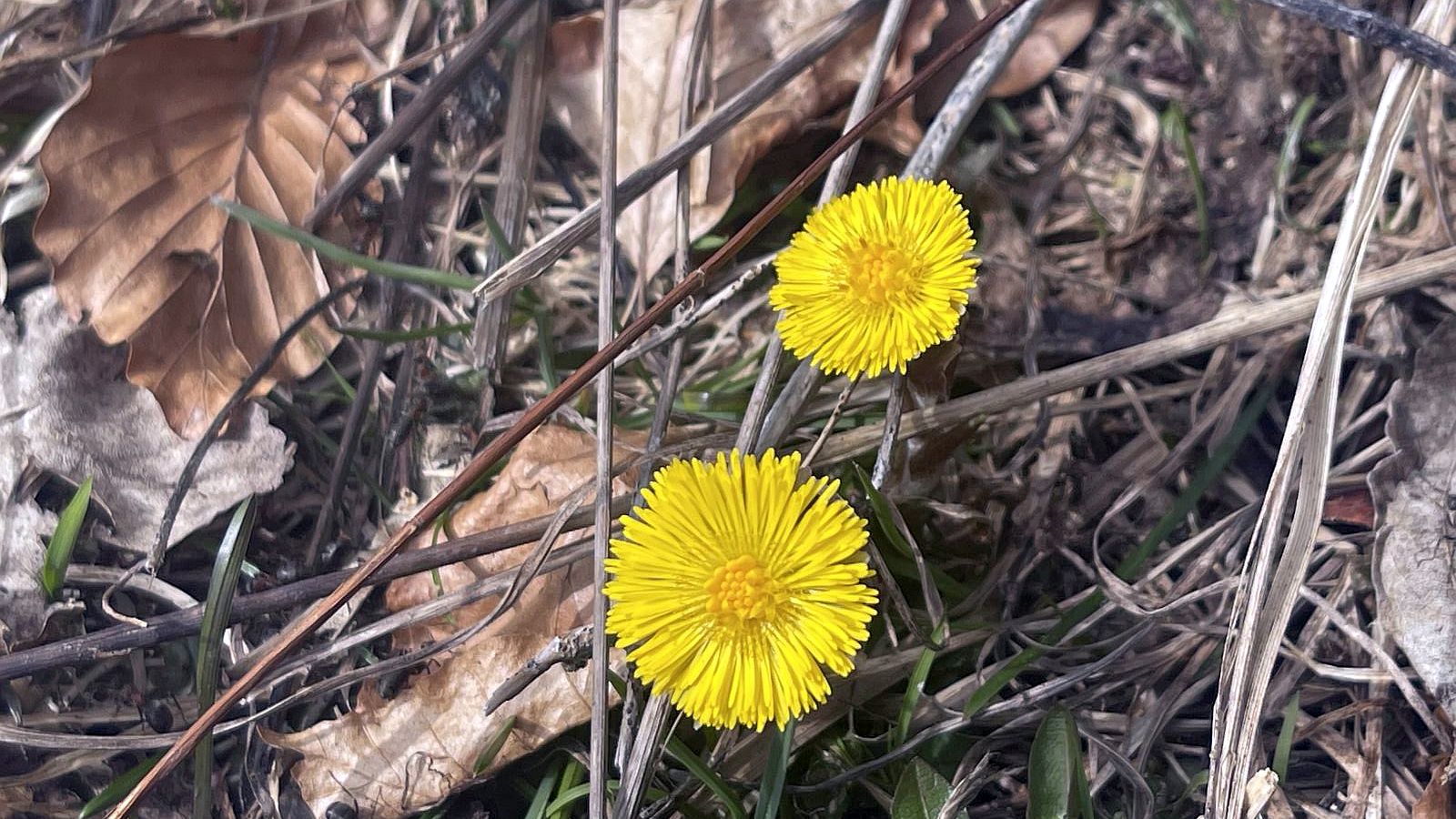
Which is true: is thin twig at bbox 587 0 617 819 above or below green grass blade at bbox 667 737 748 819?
above

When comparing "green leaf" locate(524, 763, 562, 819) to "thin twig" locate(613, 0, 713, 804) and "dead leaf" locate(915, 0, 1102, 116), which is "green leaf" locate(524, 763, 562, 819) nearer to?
"thin twig" locate(613, 0, 713, 804)

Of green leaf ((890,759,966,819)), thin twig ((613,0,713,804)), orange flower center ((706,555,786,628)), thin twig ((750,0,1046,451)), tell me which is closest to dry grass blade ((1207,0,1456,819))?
green leaf ((890,759,966,819))

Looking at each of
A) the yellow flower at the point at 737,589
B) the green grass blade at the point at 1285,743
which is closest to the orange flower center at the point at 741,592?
the yellow flower at the point at 737,589

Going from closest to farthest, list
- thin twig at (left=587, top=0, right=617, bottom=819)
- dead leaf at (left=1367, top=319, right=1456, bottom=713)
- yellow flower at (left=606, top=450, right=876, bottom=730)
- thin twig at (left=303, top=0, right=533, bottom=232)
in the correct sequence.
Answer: yellow flower at (left=606, top=450, right=876, bottom=730), thin twig at (left=587, top=0, right=617, bottom=819), dead leaf at (left=1367, top=319, right=1456, bottom=713), thin twig at (left=303, top=0, right=533, bottom=232)

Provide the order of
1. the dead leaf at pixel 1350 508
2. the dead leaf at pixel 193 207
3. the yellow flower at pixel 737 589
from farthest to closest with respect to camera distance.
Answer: the dead leaf at pixel 193 207, the dead leaf at pixel 1350 508, the yellow flower at pixel 737 589

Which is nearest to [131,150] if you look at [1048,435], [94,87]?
[94,87]

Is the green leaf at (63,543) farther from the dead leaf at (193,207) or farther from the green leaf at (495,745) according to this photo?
the green leaf at (495,745)
